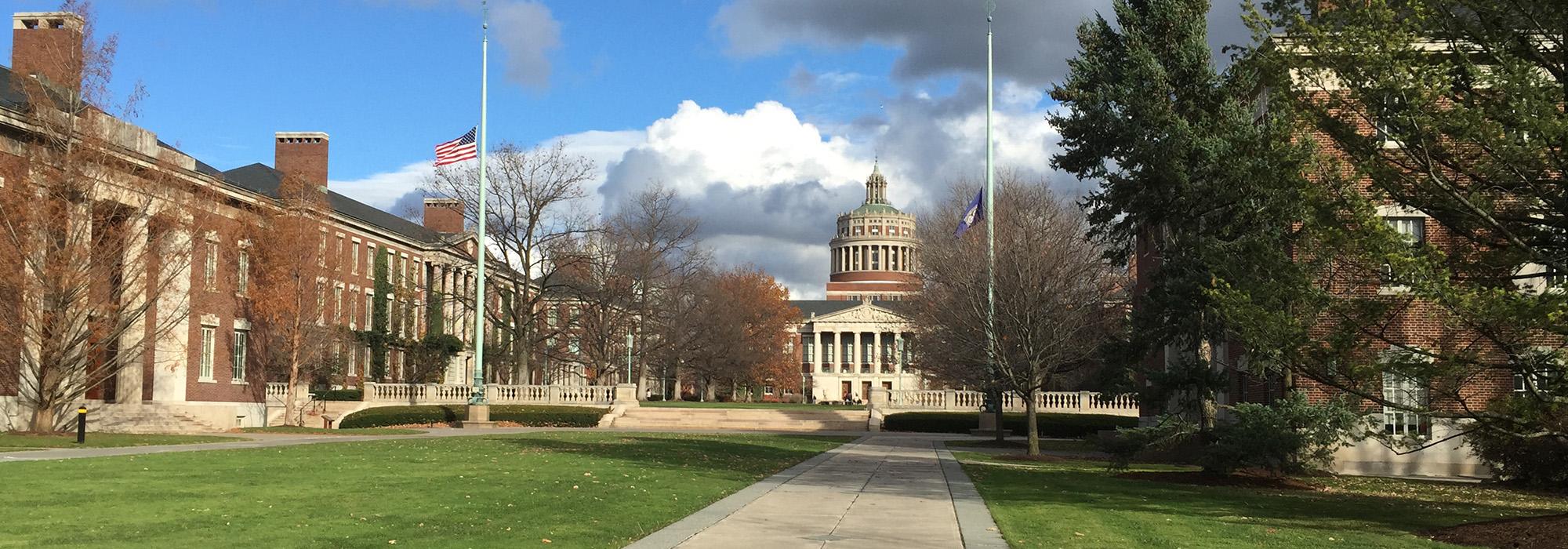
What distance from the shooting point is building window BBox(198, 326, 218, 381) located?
48062 mm

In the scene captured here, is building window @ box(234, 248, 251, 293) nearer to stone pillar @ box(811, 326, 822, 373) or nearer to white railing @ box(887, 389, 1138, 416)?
white railing @ box(887, 389, 1138, 416)

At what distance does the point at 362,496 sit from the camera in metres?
16.0

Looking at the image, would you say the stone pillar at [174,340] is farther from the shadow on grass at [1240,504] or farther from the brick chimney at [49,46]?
the shadow on grass at [1240,504]

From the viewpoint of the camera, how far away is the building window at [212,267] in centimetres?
4612

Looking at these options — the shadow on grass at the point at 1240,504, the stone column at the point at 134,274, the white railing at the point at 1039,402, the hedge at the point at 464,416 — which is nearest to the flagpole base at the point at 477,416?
the hedge at the point at 464,416

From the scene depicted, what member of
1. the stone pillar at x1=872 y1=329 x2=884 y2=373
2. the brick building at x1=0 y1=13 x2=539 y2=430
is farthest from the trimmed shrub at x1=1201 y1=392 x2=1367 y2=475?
the stone pillar at x1=872 y1=329 x2=884 y2=373

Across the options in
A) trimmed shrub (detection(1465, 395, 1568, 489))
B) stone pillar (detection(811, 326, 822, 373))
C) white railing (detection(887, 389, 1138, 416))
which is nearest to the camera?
trimmed shrub (detection(1465, 395, 1568, 489))

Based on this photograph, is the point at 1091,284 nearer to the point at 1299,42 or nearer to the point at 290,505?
the point at 1299,42

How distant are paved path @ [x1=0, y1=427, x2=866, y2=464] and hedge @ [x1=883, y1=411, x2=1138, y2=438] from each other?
2.79 metres

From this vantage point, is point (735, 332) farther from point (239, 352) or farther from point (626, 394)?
point (239, 352)

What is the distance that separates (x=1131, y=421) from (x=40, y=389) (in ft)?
118

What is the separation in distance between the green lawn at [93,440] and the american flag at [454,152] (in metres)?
15.1

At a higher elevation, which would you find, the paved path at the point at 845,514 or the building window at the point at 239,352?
the building window at the point at 239,352

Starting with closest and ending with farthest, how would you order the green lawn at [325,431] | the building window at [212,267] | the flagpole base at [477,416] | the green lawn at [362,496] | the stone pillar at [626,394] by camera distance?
the green lawn at [362,496] → the green lawn at [325,431] → the building window at [212,267] → the flagpole base at [477,416] → the stone pillar at [626,394]
